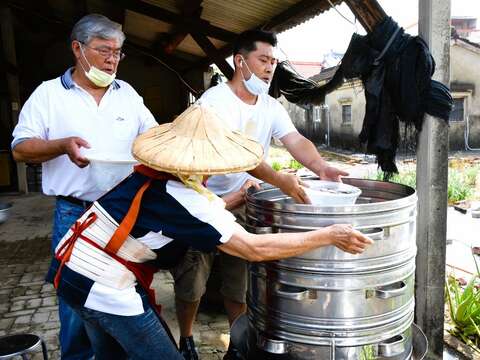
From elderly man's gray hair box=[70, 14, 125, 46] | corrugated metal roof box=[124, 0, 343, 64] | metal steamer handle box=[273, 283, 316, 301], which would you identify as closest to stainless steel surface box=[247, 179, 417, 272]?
metal steamer handle box=[273, 283, 316, 301]

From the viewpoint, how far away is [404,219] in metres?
1.96

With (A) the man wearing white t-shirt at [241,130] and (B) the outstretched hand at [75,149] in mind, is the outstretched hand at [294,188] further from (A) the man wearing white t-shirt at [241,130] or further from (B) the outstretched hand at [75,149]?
(B) the outstretched hand at [75,149]

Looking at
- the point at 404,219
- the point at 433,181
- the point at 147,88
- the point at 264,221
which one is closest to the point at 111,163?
the point at 264,221

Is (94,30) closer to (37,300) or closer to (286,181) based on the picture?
(286,181)

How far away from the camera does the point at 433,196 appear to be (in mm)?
2781

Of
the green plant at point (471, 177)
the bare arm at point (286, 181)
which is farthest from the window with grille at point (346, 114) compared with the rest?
the bare arm at point (286, 181)

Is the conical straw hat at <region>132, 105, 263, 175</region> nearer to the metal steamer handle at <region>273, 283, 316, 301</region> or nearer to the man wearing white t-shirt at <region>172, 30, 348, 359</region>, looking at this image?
the metal steamer handle at <region>273, 283, 316, 301</region>

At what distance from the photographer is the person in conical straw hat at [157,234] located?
161cm

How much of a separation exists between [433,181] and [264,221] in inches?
52.6

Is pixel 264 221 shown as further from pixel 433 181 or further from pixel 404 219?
pixel 433 181

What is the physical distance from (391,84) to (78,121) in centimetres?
186

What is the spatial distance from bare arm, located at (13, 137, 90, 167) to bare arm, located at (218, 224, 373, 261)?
0.91 metres

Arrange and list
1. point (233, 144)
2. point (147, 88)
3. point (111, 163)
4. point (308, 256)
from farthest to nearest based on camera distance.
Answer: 1. point (147, 88)
2. point (111, 163)
3. point (308, 256)
4. point (233, 144)

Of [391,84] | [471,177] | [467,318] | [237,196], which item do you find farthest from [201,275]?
[471,177]
